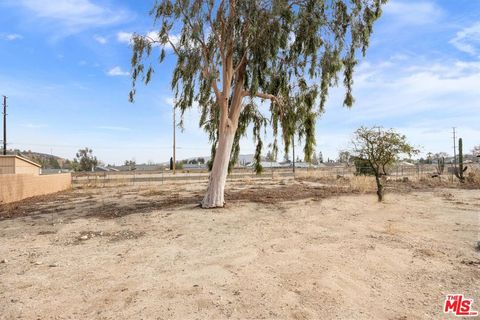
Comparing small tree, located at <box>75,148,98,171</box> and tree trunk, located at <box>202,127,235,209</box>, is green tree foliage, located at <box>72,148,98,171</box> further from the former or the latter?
tree trunk, located at <box>202,127,235,209</box>

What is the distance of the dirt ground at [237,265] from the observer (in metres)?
4.21

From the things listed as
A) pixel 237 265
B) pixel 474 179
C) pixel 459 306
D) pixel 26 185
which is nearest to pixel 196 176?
pixel 26 185

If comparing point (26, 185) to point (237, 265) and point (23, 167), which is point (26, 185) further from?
point (237, 265)

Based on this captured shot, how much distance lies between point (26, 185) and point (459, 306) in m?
18.7

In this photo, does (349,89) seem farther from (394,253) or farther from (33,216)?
(33,216)

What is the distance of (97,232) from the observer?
8570mm

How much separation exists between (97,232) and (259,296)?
5.70 m

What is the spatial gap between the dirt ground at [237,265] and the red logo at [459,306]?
0.12 m

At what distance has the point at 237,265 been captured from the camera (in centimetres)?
580

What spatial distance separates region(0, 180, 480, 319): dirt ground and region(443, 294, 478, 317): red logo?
0.12 meters

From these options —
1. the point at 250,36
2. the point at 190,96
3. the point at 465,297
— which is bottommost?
the point at 465,297

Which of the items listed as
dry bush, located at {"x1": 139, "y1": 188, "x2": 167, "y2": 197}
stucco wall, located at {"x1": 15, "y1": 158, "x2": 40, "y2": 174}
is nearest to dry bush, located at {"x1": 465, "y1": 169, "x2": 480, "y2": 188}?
dry bush, located at {"x1": 139, "y1": 188, "x2": 167, "y2": 197}

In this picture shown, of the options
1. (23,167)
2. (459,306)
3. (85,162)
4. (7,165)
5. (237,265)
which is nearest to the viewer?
(459,306)

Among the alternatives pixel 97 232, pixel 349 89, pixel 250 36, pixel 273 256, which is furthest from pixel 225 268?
pixel 349 89
